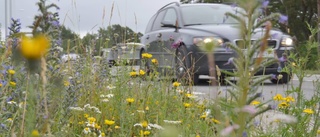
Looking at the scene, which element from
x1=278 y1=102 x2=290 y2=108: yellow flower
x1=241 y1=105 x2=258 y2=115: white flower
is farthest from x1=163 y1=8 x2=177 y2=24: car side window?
x1=241 y1=105 x2=258 y2=115: white flower

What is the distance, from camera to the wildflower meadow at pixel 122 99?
2.74ft

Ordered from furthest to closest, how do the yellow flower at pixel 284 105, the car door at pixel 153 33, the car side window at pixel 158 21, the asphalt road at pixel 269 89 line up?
1. the car side window at pixel 158 21
2. the car door at pixel 153 33
3. the asphalt road at pixel 269 89
4. the yellow flower at pixel 284 105

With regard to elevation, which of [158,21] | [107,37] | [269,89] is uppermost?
[158,21]

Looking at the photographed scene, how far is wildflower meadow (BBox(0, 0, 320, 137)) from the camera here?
2.74 ft

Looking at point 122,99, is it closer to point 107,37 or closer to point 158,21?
point 107,37

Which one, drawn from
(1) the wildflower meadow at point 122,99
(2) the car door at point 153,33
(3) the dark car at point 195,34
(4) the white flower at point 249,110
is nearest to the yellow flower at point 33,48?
(1) the wildflower meadow at point 122,99

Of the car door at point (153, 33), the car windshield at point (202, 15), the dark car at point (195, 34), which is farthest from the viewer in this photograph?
the car door at point (153, 33)

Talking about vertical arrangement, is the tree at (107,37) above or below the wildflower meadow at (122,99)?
above

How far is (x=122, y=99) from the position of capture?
4.13 m

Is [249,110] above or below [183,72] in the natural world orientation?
above

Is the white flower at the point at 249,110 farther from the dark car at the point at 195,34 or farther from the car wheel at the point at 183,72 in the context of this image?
the dark car at the point at 195,34

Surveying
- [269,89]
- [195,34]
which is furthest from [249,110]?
[195,34]

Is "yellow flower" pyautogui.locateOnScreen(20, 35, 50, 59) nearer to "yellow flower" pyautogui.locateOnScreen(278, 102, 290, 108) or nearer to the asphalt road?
the asphalt road

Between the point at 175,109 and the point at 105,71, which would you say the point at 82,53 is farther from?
the point at 175,109
